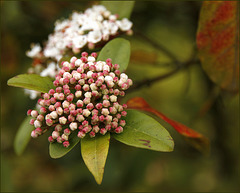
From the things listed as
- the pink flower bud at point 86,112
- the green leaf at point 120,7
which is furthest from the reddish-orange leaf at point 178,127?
the green leaf at point 120,7

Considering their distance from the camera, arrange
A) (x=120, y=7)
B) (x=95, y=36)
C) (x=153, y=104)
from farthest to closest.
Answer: (x=153, y=104), (x=120, y=7), (x=95, y=36)

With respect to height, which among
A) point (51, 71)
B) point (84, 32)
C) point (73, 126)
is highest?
point (84, 32)

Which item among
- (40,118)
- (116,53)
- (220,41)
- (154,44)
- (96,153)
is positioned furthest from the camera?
(154,44)

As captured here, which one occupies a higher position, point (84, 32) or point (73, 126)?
point (84, 32)

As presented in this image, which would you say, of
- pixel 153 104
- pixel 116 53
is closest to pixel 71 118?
pixel 116 53

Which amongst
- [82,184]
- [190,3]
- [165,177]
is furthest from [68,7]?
[165,177]

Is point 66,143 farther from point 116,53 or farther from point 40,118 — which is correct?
point 116,53

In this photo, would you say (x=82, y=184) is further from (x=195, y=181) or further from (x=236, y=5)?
(x=236, y=5)

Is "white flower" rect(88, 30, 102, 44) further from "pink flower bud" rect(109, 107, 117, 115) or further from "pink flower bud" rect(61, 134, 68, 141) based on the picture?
"pink flower bud" rect(61, 134, 68, 141)
